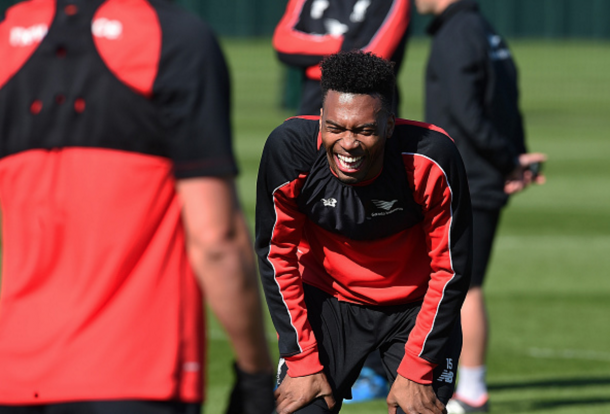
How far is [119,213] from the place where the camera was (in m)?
2.63

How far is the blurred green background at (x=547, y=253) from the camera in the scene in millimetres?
6828

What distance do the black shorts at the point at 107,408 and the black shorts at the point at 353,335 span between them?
165cm

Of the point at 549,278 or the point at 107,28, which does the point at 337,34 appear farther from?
the point at 549,278

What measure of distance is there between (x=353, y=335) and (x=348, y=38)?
246cm

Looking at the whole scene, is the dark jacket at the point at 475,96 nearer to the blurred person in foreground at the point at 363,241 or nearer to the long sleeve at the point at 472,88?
the long sleeve at the point at 472,88

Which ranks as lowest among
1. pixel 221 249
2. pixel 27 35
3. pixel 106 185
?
pixel 221 249

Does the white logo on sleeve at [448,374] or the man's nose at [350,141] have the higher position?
the man's nose at [350,141]

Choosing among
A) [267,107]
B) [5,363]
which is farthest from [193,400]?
[267,107]

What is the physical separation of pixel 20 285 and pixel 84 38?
0.65 meters

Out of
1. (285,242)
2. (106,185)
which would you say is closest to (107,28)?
(106,185)

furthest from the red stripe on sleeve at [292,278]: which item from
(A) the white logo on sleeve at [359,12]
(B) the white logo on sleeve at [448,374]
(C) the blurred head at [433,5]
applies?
(C) the blurred head at [433,5]

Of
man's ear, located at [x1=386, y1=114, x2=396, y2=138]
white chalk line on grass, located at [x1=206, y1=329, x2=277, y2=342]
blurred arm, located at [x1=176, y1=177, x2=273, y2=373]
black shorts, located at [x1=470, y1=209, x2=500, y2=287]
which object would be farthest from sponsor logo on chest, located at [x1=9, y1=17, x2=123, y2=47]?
white chalk line on grass, located at [x1=206, y1=329, x2=277, y2=342]

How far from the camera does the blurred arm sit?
2551mm

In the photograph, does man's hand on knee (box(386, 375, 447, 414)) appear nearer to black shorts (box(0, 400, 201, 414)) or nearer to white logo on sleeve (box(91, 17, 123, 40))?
black shorts (box(0, 400, 201, 414))
